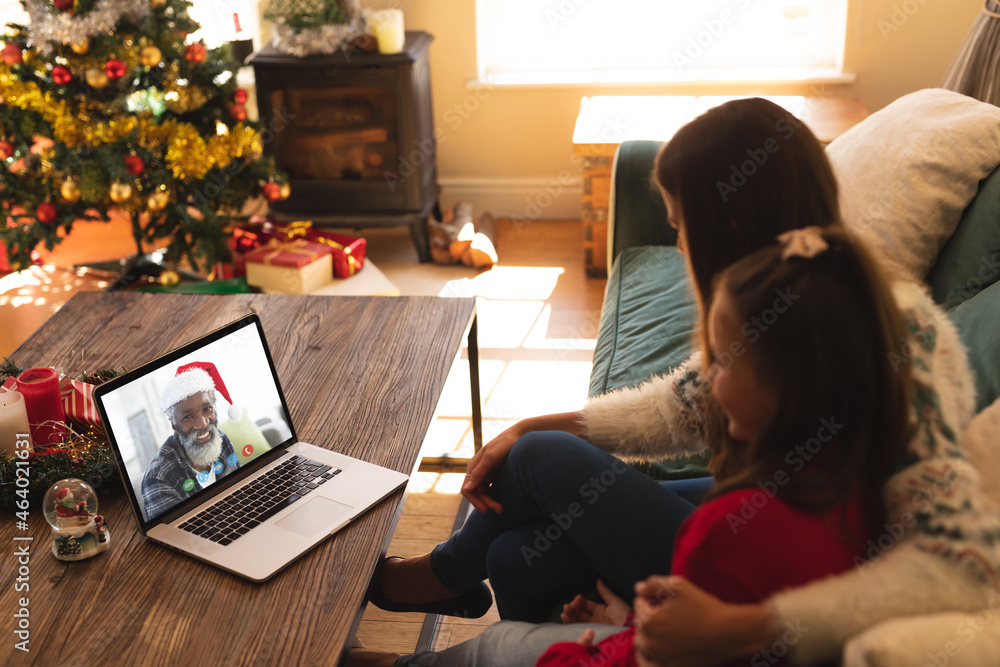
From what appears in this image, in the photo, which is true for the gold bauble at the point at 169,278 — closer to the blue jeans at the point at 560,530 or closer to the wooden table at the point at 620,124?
the wooden table at the point at 620,124

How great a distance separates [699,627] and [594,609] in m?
0.40

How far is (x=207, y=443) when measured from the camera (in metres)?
1.20

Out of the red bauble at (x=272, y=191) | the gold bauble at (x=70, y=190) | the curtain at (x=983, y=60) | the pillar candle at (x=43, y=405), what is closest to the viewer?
the pillar candle at (x=43, y=405)

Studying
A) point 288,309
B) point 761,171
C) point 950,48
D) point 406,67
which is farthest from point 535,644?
point 950,48

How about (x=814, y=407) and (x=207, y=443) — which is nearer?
(x=814, y=407)

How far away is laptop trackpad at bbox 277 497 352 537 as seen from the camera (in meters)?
1.14

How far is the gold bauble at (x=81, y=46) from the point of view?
250cm

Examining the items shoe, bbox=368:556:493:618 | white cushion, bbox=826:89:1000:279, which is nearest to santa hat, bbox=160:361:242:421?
shoe, bbox=368:556:493:618

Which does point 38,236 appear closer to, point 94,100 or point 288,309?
point 94,100

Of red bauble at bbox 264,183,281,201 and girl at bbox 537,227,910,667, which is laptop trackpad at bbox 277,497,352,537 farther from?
red bauble at bbox 264,183,281,201

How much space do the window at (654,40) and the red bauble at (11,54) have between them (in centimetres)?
168

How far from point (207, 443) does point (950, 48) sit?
10.4 ft

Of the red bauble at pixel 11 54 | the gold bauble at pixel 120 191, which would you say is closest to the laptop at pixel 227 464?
the gold bauble at pixel 120 191

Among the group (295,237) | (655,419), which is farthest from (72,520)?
(295,237)
